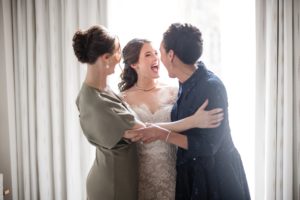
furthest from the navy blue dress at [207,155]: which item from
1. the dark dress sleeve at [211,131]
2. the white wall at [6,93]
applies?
the white wall at [6,93]

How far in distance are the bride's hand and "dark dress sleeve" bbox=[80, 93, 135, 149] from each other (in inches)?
11.9

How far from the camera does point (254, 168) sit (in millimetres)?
2900

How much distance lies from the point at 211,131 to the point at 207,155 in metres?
0.12

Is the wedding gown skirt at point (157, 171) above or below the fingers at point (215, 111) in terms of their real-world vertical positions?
below

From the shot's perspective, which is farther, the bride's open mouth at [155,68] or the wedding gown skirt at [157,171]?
the bride's open mouth at [155,68]

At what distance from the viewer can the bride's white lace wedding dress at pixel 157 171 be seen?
2066mm

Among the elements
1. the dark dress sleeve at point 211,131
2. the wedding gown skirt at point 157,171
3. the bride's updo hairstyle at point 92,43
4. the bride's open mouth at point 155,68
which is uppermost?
the bride's updo hairstyle at point 92,43

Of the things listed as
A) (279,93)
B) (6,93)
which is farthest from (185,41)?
(6,93)

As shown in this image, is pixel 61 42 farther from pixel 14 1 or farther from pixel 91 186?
pixel 91 186

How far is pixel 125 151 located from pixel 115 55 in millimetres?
478

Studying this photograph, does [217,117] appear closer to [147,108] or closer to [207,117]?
[207,117]

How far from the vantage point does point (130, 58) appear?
2197 mm

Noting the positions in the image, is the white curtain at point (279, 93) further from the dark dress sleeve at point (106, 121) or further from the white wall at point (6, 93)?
the white wall at point (6, 93)

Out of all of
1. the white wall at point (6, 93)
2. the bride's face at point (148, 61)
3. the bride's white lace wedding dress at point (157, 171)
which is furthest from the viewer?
the white wall at point (6, 93)
